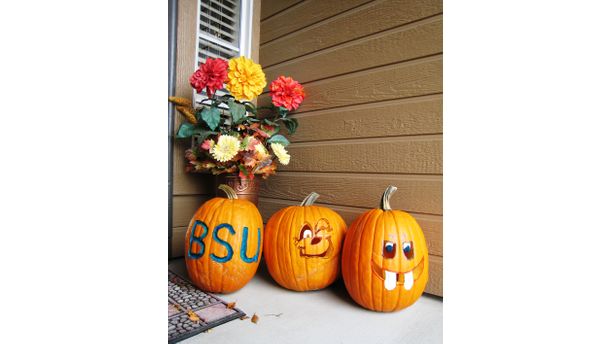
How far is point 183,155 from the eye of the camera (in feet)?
4.69

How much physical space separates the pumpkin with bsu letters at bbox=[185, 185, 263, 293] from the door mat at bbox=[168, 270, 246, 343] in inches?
1.8

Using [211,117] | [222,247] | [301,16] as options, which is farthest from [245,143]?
[301,16]

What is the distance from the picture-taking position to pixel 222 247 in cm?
100

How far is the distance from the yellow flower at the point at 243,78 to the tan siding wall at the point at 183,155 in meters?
0.29

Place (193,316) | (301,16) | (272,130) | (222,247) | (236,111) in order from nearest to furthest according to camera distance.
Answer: (193,316), (222,247), (236,111), (272,130), (301,16)

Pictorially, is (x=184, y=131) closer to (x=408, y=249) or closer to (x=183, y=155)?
(x=183, y=155)

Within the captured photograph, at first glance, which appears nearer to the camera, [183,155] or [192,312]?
[192,312]

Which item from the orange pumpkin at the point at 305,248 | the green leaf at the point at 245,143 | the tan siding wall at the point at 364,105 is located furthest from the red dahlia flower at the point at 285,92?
the orange pumpkin at the point at 305,248

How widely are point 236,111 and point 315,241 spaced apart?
62 centimetres

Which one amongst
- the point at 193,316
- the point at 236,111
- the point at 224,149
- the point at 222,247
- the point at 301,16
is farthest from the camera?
the point at 301,16

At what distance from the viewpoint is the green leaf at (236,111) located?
4.20ft

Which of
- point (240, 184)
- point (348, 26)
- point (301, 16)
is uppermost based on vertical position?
point (301, 16)

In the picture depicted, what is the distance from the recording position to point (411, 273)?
0.93 metres

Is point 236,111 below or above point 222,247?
above
